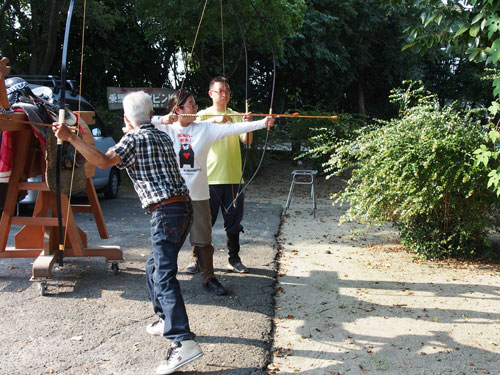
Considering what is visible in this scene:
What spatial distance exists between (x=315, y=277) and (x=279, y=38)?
7932mm

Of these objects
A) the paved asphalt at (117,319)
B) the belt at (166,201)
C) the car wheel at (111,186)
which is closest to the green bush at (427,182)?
the paved asphalt at (117,319)

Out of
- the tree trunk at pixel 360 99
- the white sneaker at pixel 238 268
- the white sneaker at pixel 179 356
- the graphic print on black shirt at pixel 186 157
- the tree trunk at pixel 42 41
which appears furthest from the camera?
the tree trunk at pixel 360 99

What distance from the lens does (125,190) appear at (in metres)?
10.9

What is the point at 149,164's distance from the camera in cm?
321

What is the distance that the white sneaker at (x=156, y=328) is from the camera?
140 inches

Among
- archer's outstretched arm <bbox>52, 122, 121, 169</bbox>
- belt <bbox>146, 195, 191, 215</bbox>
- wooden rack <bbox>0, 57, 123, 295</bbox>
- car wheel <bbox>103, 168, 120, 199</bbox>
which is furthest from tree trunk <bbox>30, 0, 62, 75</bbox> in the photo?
belt <bbox>146, 195, 191, 215</bbox>

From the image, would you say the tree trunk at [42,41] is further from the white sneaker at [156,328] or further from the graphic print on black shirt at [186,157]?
the white sneaker at [156,328]

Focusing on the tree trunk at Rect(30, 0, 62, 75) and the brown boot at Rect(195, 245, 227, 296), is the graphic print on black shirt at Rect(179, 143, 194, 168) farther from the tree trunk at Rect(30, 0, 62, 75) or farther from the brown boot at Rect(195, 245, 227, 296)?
the tree trunk at Rect(30, 0, 62, 75)

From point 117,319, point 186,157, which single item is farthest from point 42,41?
point 117,319

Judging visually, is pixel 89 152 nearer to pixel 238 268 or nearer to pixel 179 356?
pixel 179 356

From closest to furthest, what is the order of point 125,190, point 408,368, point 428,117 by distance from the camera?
point 408,368
point 428,117
point 125,190

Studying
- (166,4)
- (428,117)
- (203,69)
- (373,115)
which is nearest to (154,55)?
(203,69)

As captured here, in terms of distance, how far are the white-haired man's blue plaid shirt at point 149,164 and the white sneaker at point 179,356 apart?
0.91 meters

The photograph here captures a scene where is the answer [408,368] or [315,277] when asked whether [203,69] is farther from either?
[408,368]
